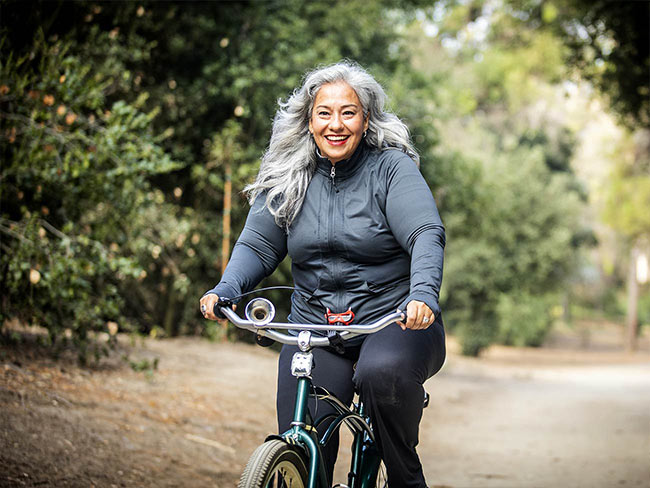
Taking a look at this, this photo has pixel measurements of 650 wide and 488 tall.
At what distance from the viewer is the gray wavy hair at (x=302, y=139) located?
3291 mm

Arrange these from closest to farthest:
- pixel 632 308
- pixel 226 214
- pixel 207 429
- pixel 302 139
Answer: pixel 302 139, pixel 207 429, pixel 226 214, pixel 632 308

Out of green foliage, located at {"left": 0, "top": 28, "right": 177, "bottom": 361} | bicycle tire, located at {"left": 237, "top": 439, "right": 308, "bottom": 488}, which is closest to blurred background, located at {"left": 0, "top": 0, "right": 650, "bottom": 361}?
green foliage, located at {"left": 0, "top": 28, "right": 177, "bottom": 361}

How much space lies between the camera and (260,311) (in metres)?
2.95

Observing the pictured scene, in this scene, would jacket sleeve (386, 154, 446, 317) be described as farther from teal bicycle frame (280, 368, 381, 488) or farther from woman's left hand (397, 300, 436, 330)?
teal bicycle frame (280, 368, 381, 488)

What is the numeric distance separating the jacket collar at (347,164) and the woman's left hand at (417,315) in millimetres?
796

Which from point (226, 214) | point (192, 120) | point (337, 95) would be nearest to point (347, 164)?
point (337, 95)

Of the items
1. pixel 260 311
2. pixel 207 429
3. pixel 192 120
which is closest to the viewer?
pixel 260 311

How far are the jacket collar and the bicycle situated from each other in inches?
27.2

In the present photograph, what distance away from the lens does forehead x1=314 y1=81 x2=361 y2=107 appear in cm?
328

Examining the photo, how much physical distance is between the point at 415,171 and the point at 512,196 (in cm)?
2645

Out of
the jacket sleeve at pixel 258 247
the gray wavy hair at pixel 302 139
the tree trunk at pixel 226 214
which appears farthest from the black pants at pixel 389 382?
the tree trunk at pixel 226 214

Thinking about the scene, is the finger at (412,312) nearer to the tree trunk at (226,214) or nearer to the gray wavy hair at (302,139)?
the gray wavy hair at (302,139)

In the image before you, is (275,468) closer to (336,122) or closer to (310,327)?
(310,327)

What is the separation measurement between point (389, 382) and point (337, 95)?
4.10 ft
